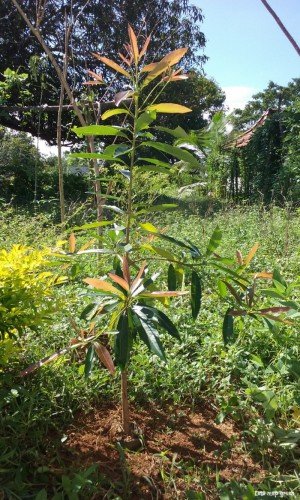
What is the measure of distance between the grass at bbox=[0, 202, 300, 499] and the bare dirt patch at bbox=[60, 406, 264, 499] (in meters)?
0.02

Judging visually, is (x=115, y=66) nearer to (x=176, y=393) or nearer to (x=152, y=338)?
(x=152, y=338)

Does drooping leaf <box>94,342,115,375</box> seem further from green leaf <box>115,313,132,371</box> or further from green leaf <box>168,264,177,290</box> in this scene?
green leaf <box>168,264,177,290</box>

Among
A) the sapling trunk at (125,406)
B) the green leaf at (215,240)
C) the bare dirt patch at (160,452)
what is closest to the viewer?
the green leaf at (215,240)

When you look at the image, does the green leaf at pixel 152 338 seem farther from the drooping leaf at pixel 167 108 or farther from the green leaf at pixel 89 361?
the drooping leaf at pixel 167 108

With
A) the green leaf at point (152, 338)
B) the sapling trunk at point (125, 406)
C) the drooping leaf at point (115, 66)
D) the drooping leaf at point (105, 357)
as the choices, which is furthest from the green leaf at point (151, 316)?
the drooping leaf at point (115, 66)

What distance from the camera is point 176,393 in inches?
74.2

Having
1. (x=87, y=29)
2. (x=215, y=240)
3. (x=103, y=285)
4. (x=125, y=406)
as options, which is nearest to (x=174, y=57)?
(x=215, y=240)

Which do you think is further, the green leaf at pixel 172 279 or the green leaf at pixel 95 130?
the green leaf at pixel 172 279

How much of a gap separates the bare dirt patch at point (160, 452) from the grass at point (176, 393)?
23 mm

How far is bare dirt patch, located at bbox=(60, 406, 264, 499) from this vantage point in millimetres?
1429

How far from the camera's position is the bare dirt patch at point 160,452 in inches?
56.2

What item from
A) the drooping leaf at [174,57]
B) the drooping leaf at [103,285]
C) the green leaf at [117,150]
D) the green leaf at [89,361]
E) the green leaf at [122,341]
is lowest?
the green leaf at [89,361]

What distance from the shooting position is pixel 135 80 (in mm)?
1208

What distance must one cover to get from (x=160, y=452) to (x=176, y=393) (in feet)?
1.10
